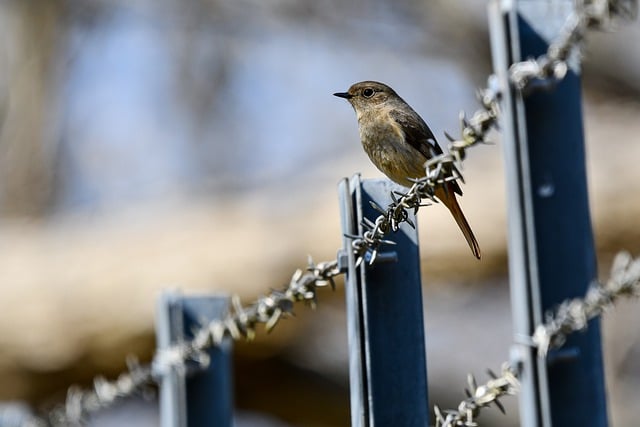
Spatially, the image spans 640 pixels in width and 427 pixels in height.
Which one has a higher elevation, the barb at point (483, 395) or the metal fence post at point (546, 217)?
the metal fence post at point (546, 217)

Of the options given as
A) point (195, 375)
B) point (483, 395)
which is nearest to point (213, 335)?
point (195, 375)

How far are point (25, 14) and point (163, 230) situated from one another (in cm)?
644

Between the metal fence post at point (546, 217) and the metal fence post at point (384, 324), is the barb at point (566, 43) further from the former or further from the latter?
the metal fence post at point (384, 324)

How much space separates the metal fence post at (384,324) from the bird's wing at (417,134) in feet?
5.12

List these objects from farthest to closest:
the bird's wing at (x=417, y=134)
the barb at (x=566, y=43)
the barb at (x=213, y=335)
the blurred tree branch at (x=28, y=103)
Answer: the blurred tree branch at (x=28, y=103), the bird's wing at (x=417, y=134), the barb at (x=213, y=335), the barb at (x=566, y=43)

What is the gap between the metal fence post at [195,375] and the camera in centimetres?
367

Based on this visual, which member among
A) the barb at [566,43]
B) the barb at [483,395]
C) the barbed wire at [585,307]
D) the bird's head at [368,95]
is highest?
the bird's head at [368,95]

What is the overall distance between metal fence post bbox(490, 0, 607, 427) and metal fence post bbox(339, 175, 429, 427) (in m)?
0.50

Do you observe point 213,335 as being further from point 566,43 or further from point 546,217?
point 566,43

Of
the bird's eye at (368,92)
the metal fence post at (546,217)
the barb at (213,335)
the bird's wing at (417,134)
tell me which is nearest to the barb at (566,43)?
the metal fence post at (546,217)

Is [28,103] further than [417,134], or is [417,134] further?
[28,103]

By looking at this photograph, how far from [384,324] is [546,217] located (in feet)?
1.95

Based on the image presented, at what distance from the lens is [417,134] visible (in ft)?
13.8

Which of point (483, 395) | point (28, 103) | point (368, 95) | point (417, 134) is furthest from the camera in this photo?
point (28, 103)
